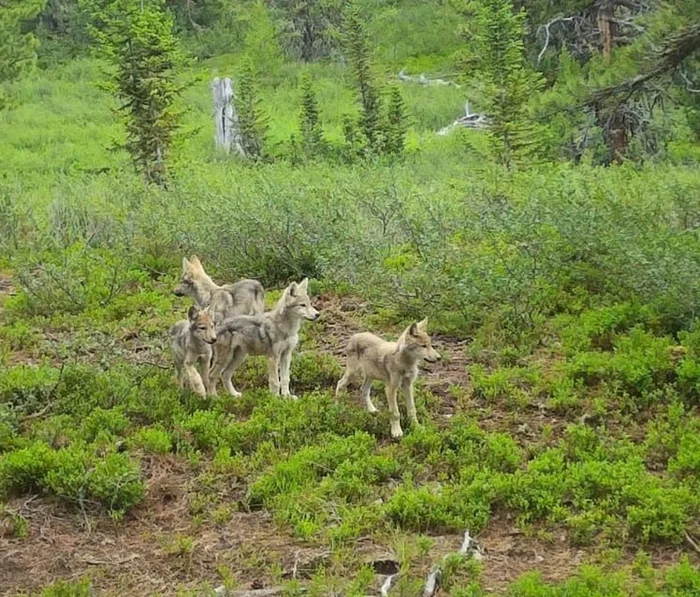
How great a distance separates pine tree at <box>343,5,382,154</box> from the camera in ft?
89.0

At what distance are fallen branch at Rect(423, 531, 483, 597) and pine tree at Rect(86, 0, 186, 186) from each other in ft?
47.0

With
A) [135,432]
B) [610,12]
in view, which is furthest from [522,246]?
[610,12]

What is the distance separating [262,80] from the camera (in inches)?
1625

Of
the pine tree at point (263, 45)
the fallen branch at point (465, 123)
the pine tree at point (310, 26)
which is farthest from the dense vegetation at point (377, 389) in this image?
the pine tree at point (310, 26)

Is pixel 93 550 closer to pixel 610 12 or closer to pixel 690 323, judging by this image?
pixel 690 323

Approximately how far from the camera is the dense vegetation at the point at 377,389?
6246mm

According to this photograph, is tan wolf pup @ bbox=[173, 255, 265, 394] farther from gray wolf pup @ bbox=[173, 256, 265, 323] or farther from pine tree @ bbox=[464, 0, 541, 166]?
pine tree @ bbox=[464, 0, 541, 166]

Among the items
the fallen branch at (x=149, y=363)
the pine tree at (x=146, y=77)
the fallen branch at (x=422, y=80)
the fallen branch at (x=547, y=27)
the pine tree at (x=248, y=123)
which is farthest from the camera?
the fallen branch at (x=422, y=80)

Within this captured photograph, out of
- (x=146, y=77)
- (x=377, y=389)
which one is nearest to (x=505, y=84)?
(x=146, y=77)

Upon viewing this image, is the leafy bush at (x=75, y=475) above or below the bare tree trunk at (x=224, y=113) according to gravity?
below

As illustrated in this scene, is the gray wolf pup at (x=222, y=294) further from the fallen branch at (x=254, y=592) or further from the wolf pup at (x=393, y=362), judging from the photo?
the fallen branch at (x=254, y=592)

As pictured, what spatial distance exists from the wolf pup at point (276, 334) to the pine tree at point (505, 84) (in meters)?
12.1

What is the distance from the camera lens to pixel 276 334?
8.68m

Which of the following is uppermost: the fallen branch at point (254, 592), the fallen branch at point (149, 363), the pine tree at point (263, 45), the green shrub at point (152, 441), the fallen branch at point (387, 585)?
the pine tree at point (263, 45)
